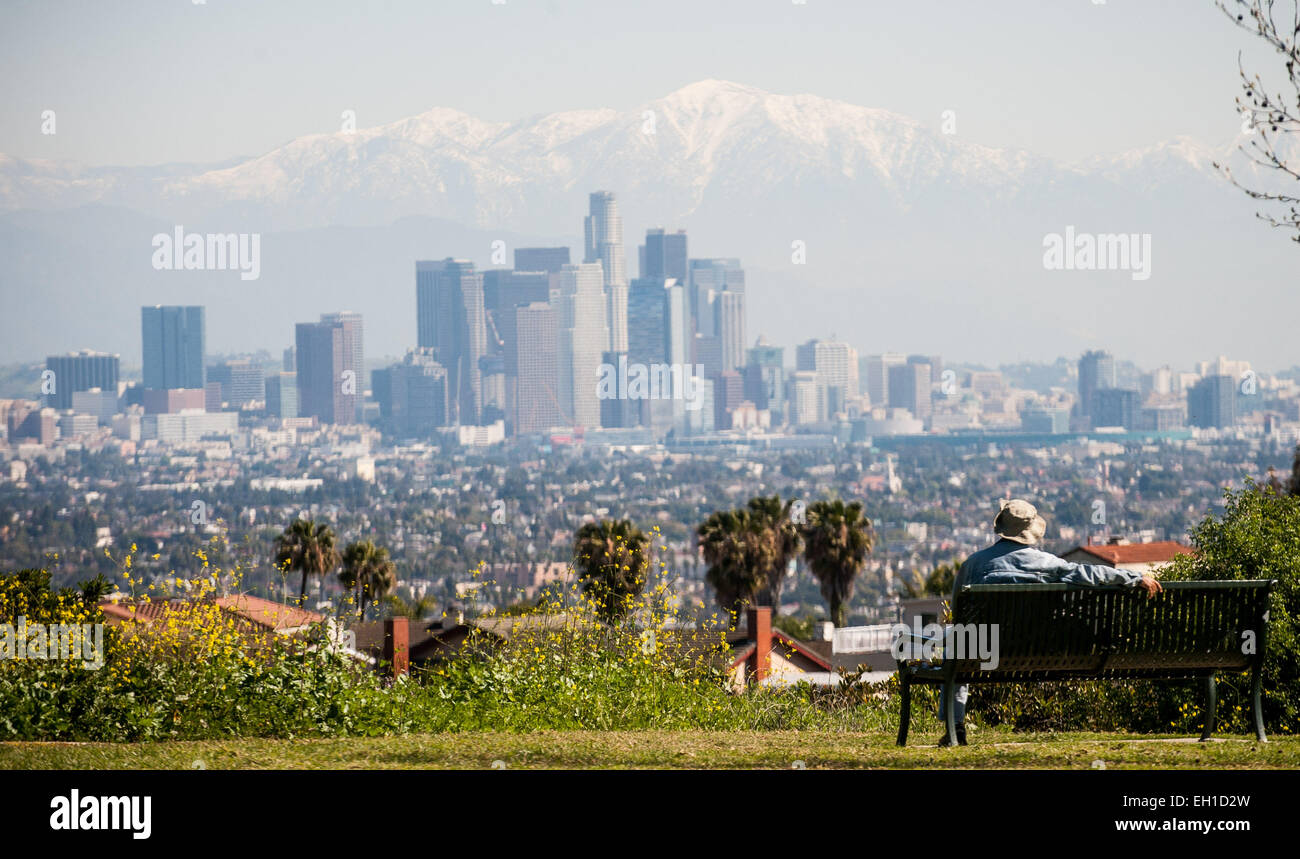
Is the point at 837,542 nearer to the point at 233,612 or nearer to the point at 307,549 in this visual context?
the point at 307,549

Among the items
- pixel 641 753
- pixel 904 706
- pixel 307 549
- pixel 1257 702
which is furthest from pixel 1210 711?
pixel 307 549

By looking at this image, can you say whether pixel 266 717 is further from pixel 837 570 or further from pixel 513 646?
pixel 837 570

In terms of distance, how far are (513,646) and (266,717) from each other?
8.20ft

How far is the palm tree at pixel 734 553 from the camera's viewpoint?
57.3 m

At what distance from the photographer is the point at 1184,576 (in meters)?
12.2

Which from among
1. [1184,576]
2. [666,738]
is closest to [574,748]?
[666,738]

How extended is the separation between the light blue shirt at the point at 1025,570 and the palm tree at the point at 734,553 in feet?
161

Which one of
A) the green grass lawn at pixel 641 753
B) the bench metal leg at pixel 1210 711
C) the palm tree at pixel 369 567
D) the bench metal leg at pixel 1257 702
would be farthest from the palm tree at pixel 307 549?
the bench metal leg at pixel 1257 702

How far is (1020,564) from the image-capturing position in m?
7.97

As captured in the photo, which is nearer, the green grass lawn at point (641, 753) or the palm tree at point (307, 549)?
the green grass lawn at point (641, 753)

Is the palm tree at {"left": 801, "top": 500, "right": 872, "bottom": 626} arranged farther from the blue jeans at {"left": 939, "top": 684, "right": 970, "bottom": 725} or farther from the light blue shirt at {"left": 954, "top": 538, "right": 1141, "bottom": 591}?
the light blue shirt at {"left": 954, "top": 538, "right": 1141, "bottom": 591}

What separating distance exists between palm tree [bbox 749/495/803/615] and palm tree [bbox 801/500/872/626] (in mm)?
565

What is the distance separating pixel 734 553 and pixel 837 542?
4214mm

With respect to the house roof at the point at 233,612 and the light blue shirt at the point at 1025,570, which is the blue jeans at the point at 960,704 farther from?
the house roof at the point at 233,612
